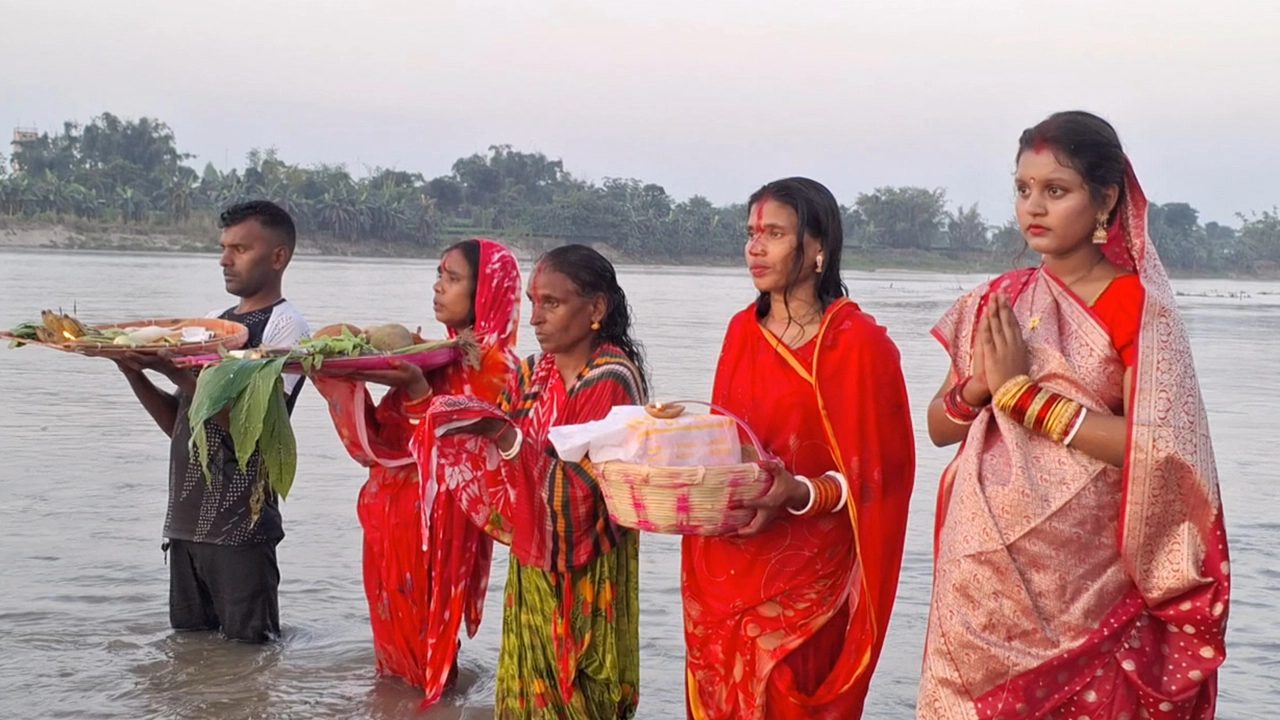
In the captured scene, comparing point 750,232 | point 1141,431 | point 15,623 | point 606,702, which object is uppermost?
point 750,232

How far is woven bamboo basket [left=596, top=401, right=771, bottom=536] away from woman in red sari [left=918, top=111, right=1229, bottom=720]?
0.49 meters

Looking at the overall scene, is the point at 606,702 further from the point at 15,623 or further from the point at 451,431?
the point at 15,623

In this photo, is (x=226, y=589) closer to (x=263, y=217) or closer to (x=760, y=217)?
(x=263, y=217)

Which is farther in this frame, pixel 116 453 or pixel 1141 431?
pixel 116 453

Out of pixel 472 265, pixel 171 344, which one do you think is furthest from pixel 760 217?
pixel 171 344

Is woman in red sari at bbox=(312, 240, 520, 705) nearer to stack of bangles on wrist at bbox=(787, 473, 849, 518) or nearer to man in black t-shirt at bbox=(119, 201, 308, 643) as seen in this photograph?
man in black t-shirt at bbox=(119, 201, 308, 643)

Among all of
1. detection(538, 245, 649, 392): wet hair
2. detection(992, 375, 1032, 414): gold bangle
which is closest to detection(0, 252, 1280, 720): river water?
detection(538, 245, 649, 392): wet hair

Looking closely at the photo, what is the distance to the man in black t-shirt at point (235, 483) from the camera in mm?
5160

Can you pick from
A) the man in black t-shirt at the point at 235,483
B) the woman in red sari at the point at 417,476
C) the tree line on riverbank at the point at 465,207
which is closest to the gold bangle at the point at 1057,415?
the woman in red sari at the point at 417,476

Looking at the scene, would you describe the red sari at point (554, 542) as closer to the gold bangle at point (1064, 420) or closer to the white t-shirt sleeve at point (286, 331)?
the white t-shirt sleeve at point (286, 331)

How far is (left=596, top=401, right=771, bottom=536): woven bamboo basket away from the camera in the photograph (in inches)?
124

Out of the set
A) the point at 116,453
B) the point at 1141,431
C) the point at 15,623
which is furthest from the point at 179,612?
the point at 116,453

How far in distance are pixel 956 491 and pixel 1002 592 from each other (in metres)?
0.27

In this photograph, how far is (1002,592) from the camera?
2.92 m
